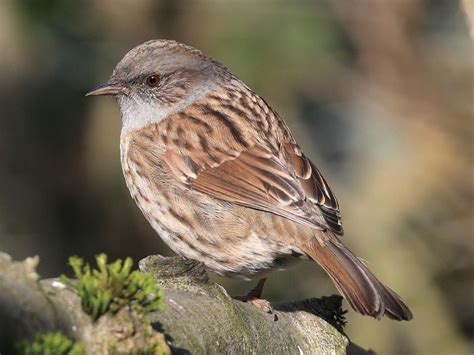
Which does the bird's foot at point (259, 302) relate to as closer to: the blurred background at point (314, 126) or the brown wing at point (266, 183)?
the brown wing at point (266, 183)

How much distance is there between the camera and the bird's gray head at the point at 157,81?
420 cm

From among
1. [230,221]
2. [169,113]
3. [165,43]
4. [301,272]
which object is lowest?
[301,272]

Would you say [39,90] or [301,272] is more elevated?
[39,90]

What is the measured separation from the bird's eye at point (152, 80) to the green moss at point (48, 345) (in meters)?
2.78

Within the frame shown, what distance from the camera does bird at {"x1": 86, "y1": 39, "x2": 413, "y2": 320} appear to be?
354 cm

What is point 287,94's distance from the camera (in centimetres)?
596

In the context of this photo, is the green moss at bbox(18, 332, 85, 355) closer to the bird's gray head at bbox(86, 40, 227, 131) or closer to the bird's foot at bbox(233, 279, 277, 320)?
the bird's foot at bbox(233, 279, 277, 320)

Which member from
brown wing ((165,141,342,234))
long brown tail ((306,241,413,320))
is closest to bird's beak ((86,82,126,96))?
brown wing ((165,141,342,234))

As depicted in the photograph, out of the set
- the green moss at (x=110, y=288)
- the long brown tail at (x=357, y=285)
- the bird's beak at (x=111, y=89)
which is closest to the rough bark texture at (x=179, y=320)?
the green moss at (x=110, y=288)

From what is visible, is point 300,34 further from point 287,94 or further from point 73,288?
point 73,288

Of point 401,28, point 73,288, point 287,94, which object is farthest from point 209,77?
point 73,288

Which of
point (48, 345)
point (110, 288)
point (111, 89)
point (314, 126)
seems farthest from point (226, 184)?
point (314, 126)

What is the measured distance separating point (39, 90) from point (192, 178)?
2935 mm

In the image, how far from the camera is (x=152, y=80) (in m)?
4.30
